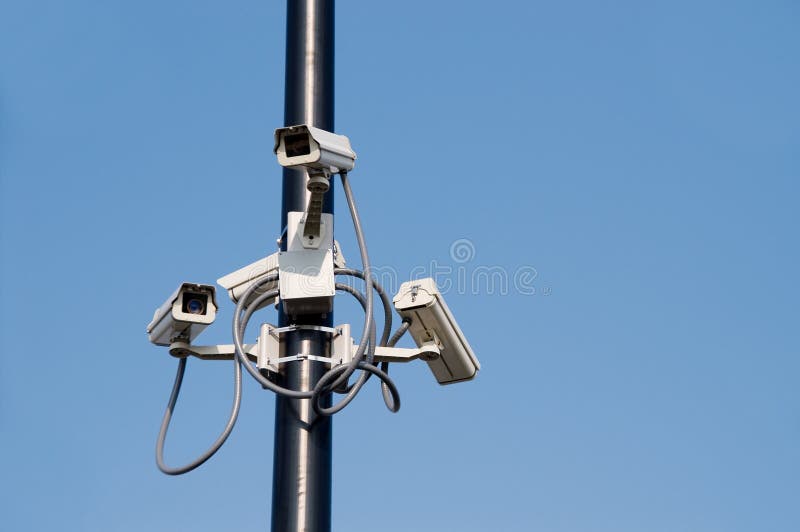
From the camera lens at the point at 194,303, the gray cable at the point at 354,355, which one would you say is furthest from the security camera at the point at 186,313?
the gray cable at the point at 354,355

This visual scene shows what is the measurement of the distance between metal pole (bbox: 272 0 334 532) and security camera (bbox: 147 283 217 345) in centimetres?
34

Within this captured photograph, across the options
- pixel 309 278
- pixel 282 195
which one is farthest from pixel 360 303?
pixel 282 195

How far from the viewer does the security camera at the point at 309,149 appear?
14.1 ft

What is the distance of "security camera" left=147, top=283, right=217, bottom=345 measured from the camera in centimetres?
455

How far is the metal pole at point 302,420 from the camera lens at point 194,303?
0.35 m

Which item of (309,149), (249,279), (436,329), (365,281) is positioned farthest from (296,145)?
(436,329)

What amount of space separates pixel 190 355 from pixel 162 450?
41cm

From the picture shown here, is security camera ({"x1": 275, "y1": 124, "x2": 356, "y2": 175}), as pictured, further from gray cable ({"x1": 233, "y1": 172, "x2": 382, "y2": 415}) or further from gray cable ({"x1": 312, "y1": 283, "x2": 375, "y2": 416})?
gray cable ({"x1": 312, "y1": 283, "x2": 375, "y2": 416})

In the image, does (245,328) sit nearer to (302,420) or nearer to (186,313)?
(186,313)

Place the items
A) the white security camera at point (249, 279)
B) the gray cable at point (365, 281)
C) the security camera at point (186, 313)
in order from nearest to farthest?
1. the gray cable at point (365, 281)
2. the security camera at point (186, 313)
3. the white security camera at point (249, 279)

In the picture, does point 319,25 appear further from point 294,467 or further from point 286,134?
point 294,467

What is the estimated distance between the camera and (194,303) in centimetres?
461

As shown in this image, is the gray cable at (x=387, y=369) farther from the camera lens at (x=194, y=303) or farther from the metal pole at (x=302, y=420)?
the camera lens at (x=194, y=303)

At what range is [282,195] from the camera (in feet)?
16.8
